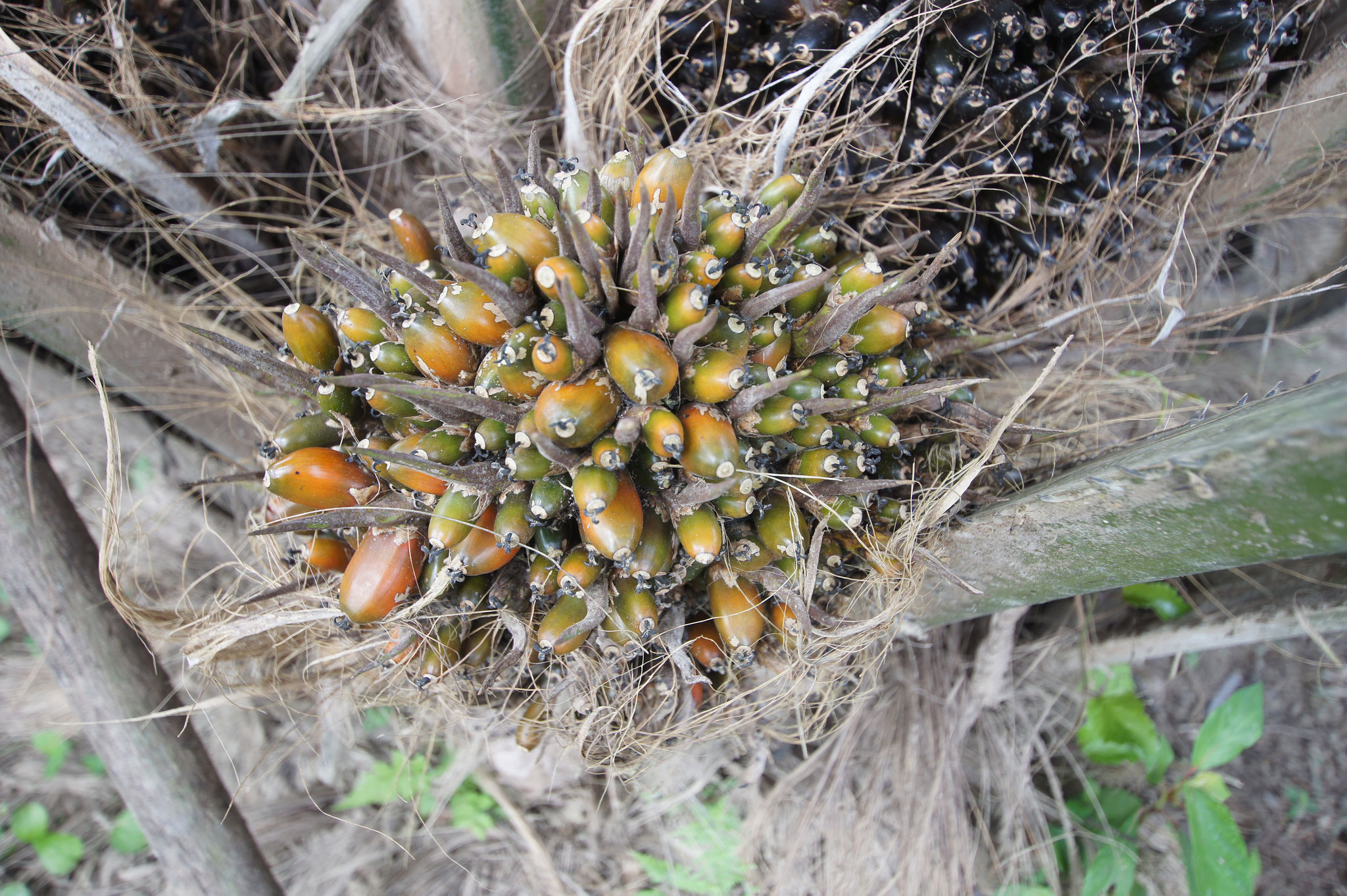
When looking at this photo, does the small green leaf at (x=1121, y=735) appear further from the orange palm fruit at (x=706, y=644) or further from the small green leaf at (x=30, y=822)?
the small green leaf at (x=30, y=822)

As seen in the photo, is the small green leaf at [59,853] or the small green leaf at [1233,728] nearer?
the small green leaf at [1233,728]

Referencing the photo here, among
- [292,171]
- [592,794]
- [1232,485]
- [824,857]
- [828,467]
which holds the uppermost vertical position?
[292,171]

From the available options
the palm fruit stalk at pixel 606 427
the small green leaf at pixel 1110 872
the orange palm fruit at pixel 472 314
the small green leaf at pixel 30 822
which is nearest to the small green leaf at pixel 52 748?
the small green leaf at pixel 30 822

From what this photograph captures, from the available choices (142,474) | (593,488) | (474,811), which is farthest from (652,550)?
(142,474)

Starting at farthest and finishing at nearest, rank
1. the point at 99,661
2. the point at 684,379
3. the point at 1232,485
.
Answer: the point at 99,661
the point at 684,379
the point at 1232,485

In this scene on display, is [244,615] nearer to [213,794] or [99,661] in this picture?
[99,661]

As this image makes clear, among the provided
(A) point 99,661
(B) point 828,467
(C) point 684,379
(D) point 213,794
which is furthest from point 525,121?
(D) point 213,794

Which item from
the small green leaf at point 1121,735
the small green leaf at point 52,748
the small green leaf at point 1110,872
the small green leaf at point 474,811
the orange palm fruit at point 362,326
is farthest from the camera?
the small green leaf at point 52,748

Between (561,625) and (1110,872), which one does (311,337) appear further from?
(1110,872)
